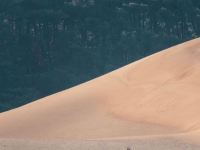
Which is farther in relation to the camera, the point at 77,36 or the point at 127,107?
the point at 77,36

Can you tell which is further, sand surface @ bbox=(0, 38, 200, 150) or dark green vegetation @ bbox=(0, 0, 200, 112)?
dark green vegetation @ bbox=(0, 0, 200, 112)

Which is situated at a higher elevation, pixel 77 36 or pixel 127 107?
pixel 127 107

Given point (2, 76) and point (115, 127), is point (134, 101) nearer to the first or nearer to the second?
point (115, 127)

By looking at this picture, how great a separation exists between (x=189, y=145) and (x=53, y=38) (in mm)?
34655

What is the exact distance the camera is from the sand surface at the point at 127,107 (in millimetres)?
14711

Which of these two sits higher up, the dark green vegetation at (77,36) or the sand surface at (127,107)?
the sand surface at (127,107)

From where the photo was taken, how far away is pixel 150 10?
46.8m

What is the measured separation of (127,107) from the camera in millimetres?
16766

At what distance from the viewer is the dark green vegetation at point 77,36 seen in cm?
4075

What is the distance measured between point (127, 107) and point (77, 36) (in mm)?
28711

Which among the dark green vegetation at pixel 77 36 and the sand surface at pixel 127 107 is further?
the dark green vegetation at pixel 77 36

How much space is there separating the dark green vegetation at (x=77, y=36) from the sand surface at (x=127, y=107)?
20.7m

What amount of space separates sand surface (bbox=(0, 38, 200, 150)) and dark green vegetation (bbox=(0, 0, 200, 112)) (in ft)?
67.8

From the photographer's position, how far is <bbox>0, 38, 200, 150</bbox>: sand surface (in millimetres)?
14711
